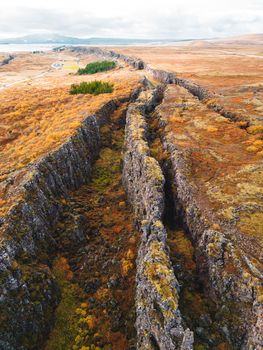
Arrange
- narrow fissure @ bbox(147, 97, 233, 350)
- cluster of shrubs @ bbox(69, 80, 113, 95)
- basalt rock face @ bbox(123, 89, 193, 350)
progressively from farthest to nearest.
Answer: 1. cluster of shrubs @ bbox(69, 80, 113, 95)
2. narrow fissure @ bbox(147, 97, 233, 350)
3. basalt rock face @ bbox(123, 89, 193, 350)

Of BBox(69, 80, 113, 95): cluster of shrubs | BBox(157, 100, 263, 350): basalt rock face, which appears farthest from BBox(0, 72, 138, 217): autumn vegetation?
BBox(157, 100, 263, 350): basalt rock face

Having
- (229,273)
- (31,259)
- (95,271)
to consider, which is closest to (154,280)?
(229,273)

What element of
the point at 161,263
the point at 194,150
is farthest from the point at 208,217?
the point at 194,150

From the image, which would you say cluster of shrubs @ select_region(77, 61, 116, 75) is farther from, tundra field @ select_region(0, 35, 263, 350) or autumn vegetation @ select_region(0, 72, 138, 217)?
tundra field @ select_region(0, 35, 263, 350)

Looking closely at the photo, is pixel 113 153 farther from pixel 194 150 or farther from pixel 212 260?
pixel 212 260

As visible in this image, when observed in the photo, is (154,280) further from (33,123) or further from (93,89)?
(93,89)
